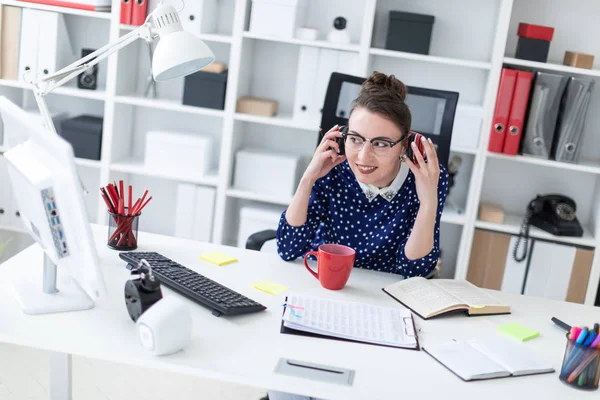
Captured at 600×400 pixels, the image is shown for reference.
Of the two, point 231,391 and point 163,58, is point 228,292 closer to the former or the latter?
point 163,58

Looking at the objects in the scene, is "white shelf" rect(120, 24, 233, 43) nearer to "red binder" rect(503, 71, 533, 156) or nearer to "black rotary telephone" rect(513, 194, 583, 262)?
"red binder" rect(503, 71, 533, 156)

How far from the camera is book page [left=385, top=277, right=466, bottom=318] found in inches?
67.7

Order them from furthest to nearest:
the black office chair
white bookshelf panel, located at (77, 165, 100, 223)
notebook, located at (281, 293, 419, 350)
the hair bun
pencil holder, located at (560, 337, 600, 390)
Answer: white bookshelf panel, located at (77, 165, 100, 223), the black office chair, the hair bun, notebook, located at (281, 293, 419, 350), pencil holder, located at (560, 337, 600, 390)

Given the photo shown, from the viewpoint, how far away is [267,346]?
1.46 meters

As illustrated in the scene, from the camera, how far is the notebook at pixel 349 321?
1.54 meters

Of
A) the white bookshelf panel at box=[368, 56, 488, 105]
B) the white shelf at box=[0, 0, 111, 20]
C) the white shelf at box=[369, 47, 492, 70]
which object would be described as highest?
the white shelf at box=[0, 0, 111, 20]

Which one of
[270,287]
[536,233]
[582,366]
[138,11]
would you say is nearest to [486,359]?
[582,366]

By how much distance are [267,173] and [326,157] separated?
5.03ft

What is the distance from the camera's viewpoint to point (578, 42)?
342 centimetres

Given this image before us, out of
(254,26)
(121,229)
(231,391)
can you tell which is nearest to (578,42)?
(254,26)

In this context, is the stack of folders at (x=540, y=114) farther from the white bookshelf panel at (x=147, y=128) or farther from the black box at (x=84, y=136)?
the black box at (x=84, y=136)

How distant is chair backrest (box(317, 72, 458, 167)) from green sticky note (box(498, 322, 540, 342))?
2.88ft

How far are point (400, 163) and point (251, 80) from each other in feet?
5.88

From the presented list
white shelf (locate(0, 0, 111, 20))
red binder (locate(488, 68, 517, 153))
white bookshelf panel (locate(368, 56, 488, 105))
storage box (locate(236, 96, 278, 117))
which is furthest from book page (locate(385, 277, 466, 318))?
white shelf (locate(0, 0, 111, 20))
